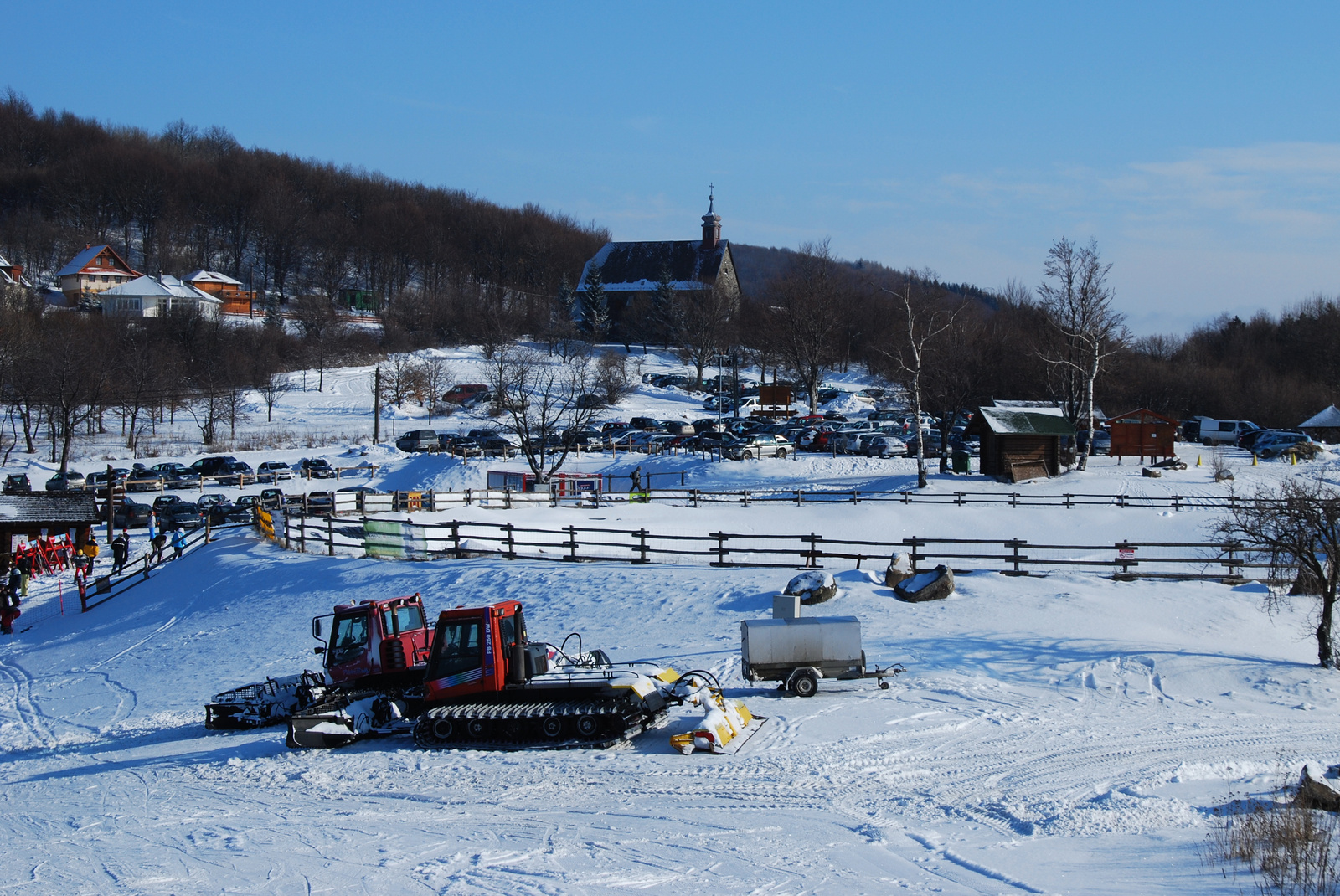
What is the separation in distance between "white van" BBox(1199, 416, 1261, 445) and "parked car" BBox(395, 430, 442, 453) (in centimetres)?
4535

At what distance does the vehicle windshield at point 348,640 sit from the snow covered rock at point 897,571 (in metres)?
11.4

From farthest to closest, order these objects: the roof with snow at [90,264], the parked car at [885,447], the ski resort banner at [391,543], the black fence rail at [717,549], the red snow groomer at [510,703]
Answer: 1. the roof with snow at [90,264]
2. the parked car at [885,447]
3. the ski resort banner at [391,543]
4. the black fence rail at [717,549]
5. the red snow groomer at [510,703]

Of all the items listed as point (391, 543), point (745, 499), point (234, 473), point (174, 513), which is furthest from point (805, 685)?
point (234, 473)

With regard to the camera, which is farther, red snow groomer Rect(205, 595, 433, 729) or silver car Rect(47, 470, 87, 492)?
silver car Rect(47, 470, 87, 492)

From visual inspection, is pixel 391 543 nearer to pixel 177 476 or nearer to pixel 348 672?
pixel 348 672

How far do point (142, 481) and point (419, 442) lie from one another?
1530cm

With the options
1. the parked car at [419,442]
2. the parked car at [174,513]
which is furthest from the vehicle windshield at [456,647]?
the parked car at [419,442]

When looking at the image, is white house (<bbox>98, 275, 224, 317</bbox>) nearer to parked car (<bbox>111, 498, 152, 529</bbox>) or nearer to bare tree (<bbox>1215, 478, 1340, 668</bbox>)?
parked car (<bbox>111, 498, 152, 529</bbox>)

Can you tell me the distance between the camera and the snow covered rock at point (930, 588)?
840 inches

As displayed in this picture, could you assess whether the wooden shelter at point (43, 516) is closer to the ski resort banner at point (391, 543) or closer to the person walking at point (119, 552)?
the person walking at point (119, 552)

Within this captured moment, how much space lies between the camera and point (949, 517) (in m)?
34.9

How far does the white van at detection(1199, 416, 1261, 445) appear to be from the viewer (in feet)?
201

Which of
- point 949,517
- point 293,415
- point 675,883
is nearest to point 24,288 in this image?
point 293,415

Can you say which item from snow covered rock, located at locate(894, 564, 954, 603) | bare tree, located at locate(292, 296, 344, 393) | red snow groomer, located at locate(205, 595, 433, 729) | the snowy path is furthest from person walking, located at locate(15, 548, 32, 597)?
bare tree, located at locate(292, 296, 344, 393)
